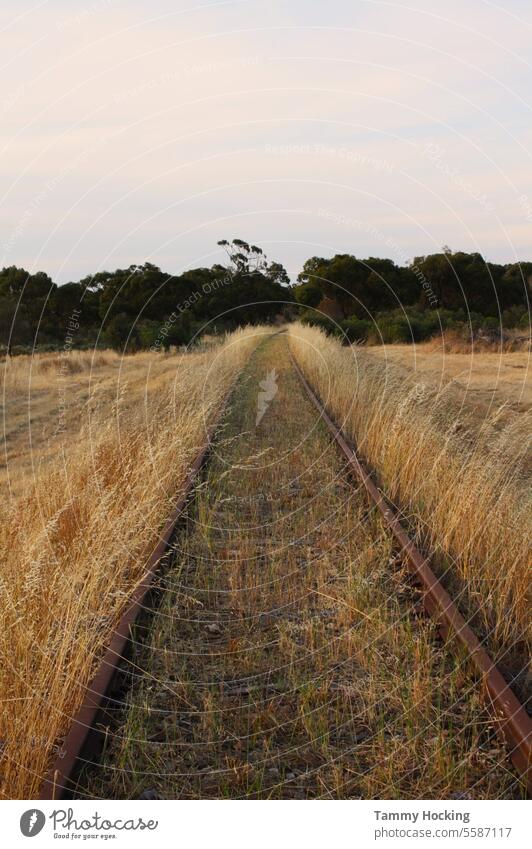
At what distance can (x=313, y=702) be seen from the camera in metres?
3.64

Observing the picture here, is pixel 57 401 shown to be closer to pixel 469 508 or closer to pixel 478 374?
pixel 478 374

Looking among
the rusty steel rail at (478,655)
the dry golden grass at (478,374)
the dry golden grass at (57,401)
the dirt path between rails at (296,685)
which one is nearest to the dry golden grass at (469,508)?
the rusty steel rail at (478,655)

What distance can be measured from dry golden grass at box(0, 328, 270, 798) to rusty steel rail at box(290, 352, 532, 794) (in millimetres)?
1659

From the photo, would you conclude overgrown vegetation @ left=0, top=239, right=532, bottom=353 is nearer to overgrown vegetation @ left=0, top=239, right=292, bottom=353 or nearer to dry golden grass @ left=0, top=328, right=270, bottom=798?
overgrown vegetation @ left=0, top=239, right=292, bottom=353

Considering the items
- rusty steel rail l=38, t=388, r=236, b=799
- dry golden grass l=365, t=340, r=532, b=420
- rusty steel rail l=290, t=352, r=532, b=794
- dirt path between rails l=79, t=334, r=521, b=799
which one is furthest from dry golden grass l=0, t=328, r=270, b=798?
dry golden grass l=365, t=340, r=532, b=420

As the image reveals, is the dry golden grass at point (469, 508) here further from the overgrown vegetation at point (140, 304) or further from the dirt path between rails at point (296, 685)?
the overgrown vegetation at point (140, 304)

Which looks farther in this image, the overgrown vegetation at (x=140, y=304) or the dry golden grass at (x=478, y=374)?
the overgrown vegetation at (x=140, y=304)

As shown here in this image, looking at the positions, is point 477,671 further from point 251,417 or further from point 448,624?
point 251,417

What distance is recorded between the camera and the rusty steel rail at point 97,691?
2912 millimetres

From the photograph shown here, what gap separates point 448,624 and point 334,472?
4042 mm

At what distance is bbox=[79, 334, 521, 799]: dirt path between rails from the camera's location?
310cm

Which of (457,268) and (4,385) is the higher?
(457,268)
